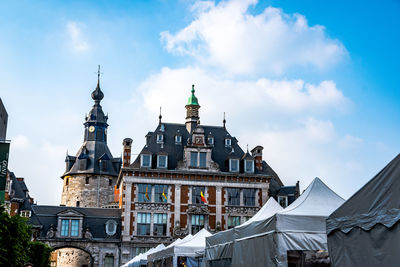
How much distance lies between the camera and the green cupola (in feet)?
162

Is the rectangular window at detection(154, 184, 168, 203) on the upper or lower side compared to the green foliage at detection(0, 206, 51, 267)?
upper

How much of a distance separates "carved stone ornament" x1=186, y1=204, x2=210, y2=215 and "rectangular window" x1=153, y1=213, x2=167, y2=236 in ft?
Answer: 7.55

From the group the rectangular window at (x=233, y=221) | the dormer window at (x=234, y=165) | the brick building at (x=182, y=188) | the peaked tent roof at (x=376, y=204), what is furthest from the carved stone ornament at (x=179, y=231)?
the peaked tent roof at (x=376, y=204)

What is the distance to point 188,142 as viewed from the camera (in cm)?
4622

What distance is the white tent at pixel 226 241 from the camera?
46.4ft

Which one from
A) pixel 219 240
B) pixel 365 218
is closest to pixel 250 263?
pixel 219 240

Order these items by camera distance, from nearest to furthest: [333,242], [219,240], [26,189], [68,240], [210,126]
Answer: [333,242] → [219,240] → [68,240] → [210,126] → [26,189]

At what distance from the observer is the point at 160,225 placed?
44.5 metres

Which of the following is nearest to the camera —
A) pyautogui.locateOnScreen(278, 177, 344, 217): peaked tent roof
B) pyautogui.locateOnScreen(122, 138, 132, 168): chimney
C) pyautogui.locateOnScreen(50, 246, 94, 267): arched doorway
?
pyautogui.locateOnScreen(278, 177, 344, 217): peaked tent roof

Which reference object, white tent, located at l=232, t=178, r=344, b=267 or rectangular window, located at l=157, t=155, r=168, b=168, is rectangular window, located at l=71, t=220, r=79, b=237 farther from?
white tent, located at l=232, t=178, r=344, b=267

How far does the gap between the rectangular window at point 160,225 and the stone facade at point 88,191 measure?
1565 cm

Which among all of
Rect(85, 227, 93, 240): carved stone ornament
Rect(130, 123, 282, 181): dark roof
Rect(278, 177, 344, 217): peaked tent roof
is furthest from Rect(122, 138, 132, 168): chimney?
Rect(278, 177, 344, 217): peaked tent roof

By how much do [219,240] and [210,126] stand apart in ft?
114

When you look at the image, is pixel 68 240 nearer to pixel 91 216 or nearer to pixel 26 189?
pixel 91 216
